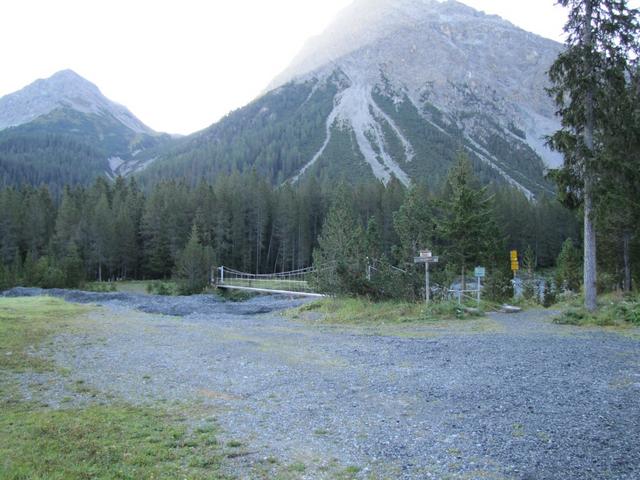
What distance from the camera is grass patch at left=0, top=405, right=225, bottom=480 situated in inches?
181

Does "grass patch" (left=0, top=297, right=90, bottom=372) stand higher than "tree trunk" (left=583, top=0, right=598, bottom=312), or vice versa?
"tree trunk" (left=583, top=0, right=598, bottom=312)

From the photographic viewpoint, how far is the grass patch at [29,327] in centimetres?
1021

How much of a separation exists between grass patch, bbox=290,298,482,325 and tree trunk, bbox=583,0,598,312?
12.6ft

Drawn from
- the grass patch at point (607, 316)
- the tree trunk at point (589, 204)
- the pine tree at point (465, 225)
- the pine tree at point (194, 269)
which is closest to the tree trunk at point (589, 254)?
the tree trunk at point (589, 204)

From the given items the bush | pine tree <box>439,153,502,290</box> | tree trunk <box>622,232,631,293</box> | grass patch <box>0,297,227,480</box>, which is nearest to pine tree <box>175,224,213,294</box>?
pine tree <box>439,153,502,290</box>

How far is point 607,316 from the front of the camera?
567 inches

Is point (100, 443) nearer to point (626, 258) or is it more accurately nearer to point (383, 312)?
point (383, 312)

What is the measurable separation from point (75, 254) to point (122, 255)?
8912 millimetres

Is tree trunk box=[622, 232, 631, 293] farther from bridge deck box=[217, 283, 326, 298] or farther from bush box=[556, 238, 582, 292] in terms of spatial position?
bridge deck box=[217, 283, 326, 298]

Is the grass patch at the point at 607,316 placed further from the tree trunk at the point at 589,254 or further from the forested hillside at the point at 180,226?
the forested hillside at the point at 180,226

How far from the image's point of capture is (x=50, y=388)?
322 inches

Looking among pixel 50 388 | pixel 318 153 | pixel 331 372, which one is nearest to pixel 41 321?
pixel 50 388

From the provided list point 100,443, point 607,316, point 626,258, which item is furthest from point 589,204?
point 100,443

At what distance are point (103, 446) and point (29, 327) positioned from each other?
12385 mm
